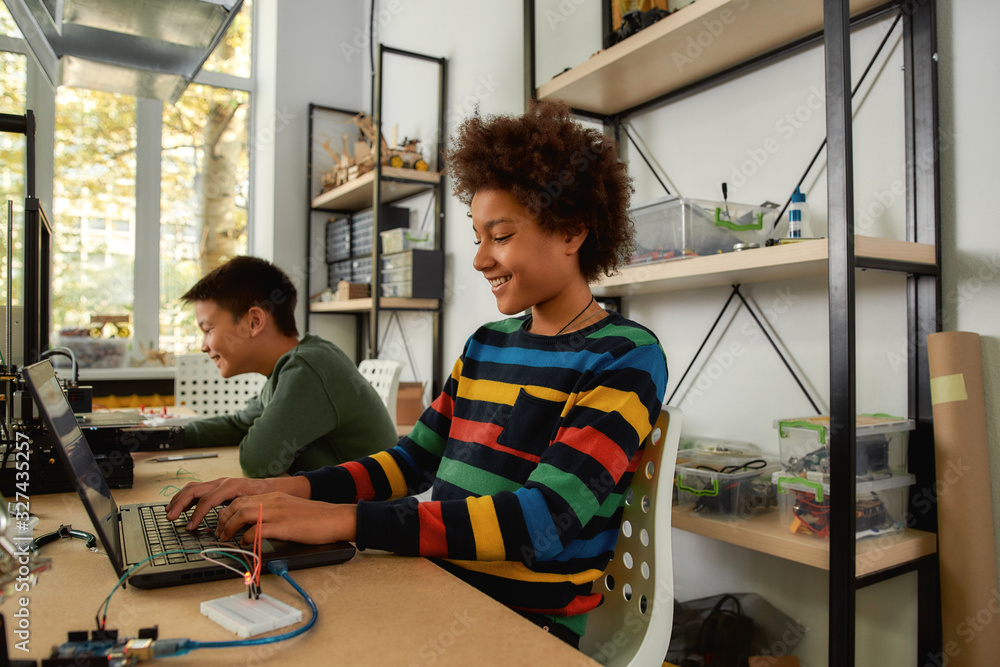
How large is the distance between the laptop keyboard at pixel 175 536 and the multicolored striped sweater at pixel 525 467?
17cm

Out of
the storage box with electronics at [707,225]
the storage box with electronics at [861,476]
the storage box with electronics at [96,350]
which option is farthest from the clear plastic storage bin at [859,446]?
the storage box with electronics at [96,350]

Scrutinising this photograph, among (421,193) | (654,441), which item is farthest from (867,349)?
(421,193)

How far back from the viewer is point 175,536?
33.6 inches

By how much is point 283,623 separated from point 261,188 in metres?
3.44

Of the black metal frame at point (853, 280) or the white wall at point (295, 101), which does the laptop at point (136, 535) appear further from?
the white wall at point (295, 101)

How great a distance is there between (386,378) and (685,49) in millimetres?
1421

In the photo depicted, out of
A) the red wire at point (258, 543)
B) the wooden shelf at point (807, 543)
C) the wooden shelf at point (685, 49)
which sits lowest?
the wooden shelf at point (807, 543)

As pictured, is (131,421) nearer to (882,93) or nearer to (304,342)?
(304,342)

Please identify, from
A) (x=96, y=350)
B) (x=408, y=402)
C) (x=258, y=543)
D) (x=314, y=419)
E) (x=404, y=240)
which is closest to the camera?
(x=258, y=543)

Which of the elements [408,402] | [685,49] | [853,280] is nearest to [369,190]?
[408,402]

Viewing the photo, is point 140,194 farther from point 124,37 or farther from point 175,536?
point 175,536

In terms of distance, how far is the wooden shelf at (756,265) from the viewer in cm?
122

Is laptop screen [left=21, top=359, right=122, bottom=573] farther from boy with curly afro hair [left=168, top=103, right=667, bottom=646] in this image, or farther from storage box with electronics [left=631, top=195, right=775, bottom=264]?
storage box with electronics [left=631, top=195, right=775, bottom=264]

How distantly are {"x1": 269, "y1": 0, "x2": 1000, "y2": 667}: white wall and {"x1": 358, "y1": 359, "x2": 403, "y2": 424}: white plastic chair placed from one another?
856 mm
